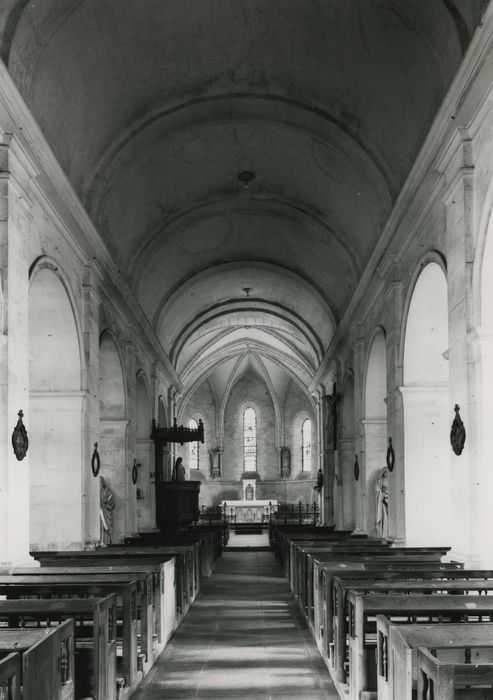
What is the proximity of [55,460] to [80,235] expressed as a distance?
345 cm

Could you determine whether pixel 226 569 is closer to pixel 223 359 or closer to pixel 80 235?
pixel 80 235

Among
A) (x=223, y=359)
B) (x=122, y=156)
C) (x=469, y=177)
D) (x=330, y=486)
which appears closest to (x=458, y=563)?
(x=469, y=177)

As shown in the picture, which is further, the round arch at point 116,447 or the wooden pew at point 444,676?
the round arch at point 116,447

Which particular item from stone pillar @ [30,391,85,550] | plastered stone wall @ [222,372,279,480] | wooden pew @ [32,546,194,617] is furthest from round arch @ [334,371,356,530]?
plastered stone wall @ [222,372,279,480]

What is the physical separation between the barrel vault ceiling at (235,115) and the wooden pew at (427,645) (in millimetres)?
6393

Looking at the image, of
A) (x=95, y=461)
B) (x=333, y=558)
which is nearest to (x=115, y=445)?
(x=95, y=461)

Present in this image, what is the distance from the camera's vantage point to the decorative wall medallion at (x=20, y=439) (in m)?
9.42

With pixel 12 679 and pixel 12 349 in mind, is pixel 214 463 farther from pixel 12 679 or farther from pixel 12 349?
pixel 12 679

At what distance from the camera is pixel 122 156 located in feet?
45.9

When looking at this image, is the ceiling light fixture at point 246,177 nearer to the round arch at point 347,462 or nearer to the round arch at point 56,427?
the round arch at point 56,427

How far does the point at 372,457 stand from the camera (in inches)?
695

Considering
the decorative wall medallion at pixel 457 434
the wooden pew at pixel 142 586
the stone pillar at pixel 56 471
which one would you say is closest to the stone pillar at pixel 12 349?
the wooden pew at pixel 142 586

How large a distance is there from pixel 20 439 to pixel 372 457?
9.55 m

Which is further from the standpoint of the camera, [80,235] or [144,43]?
[80,235]
